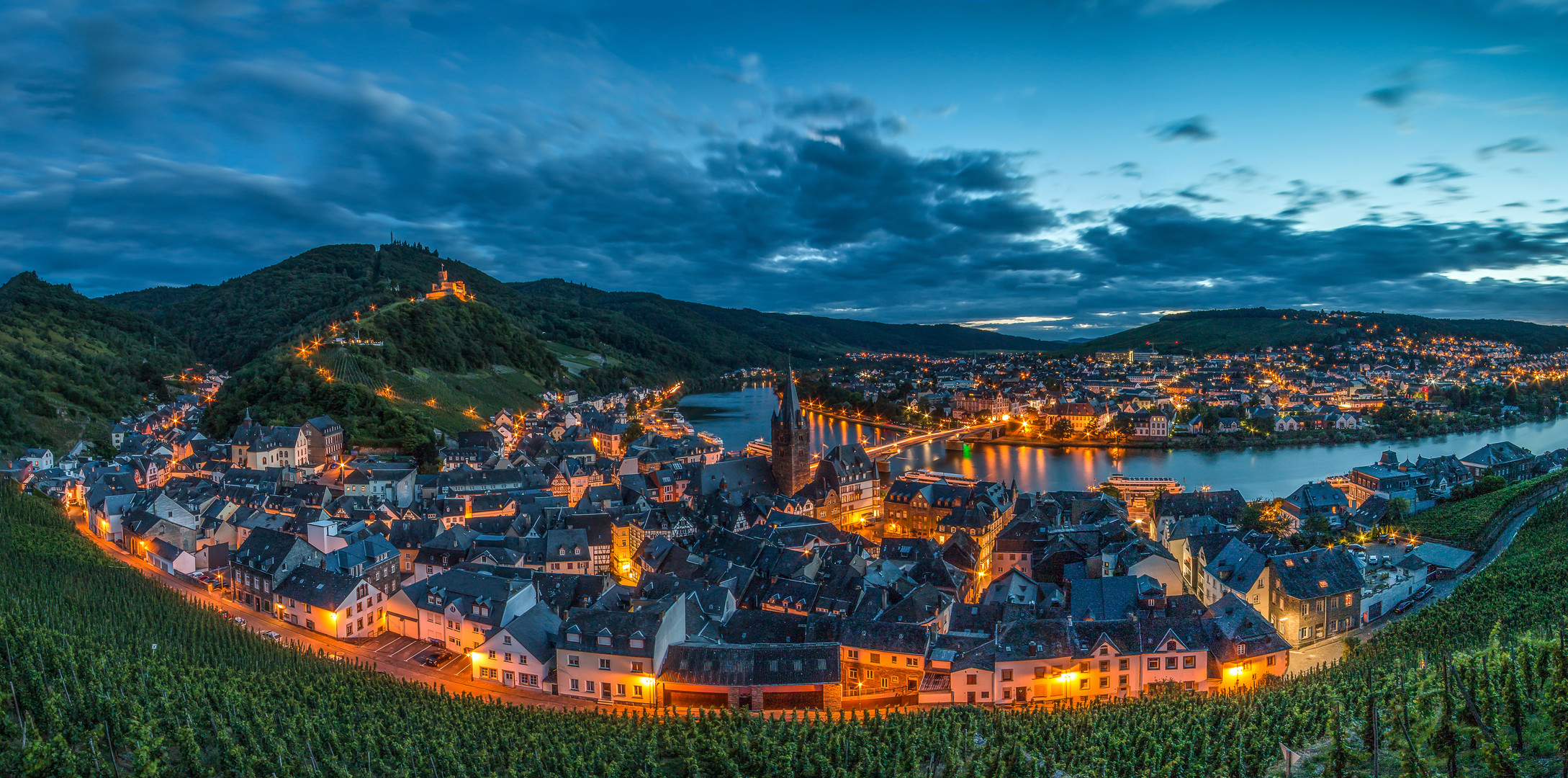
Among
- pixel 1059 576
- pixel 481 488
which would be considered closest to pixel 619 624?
pixel 1059 576

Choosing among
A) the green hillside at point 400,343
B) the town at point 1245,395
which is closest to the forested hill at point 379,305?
the green hillside at point 400,343

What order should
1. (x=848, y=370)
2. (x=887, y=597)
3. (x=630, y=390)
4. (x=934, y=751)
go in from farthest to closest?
(x=848, y=370)
(x=630, y=390)
(x=887, y=597)
(x=934, y=751)

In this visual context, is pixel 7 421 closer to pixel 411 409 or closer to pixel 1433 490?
pixel 411 409

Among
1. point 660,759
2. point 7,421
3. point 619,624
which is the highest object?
point 7,421

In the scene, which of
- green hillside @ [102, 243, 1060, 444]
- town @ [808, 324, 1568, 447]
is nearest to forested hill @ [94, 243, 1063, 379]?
green hillside @ [102, 243, 1060, 444]

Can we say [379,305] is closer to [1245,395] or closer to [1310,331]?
[1245,395]

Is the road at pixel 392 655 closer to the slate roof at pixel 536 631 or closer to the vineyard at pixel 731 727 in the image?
the slate roof at pixel 536 631

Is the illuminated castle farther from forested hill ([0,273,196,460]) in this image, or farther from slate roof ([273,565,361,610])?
slate roof ([273,565,361,610])
